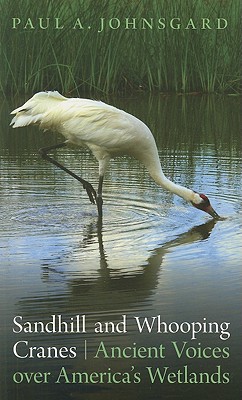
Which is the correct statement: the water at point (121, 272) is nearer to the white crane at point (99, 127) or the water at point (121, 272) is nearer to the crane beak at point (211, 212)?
the crane beak at point (211, 212)

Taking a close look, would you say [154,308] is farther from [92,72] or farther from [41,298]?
[92,72]

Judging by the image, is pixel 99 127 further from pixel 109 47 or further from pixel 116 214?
pixel 109 47

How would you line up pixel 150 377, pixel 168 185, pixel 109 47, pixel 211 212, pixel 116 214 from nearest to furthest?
pixel 150 377, pixel 211 212, pixel 116 214, pixel 168 185, pixel 109 47

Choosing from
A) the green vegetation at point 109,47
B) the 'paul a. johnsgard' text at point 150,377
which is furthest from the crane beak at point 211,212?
the green vegetation at point 109,47

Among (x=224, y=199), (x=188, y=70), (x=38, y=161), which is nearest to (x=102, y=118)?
(x=224, y=199)

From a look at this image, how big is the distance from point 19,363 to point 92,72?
1197cm

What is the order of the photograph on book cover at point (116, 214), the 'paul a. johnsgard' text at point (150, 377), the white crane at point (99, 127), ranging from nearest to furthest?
the 'paul a. johnsgard' text at point (150, 377)
the photograph on book cover at point (116, 214)
the white crane at point (99, 127)

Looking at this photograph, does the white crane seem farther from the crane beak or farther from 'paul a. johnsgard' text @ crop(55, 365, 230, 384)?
'paul a. johnsgard' text @ crop(55, 365, 230, 384)

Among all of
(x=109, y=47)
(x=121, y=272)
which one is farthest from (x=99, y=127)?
(x=109, y=47)

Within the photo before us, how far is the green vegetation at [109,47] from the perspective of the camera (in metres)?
16.8

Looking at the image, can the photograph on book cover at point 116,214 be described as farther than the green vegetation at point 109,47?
No

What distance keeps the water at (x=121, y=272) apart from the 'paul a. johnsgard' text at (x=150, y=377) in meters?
0.01

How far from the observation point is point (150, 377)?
5.42 metres

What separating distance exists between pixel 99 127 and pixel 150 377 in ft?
13.5
